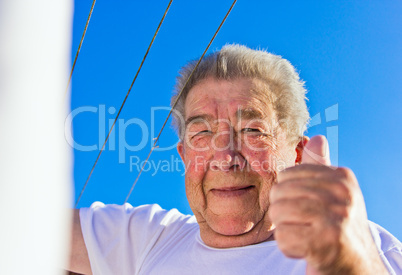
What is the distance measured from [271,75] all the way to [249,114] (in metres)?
0.21

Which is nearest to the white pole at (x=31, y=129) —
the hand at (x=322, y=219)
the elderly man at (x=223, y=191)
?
the hand at (x=322, y=219)

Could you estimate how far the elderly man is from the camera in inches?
47.4

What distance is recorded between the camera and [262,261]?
1123 millimetres

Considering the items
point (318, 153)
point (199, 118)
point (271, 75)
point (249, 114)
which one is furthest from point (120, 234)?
point (318, 153)

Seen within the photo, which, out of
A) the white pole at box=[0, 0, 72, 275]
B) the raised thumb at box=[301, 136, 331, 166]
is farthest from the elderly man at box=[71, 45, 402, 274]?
the white pole at box=[0, 0, 72, 275]

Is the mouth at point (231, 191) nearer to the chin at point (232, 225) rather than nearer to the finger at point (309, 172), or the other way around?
the chin at point (232, 225)

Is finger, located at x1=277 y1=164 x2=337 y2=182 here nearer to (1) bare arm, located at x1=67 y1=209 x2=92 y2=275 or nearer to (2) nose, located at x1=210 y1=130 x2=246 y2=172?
(2) nose, located at x1=210 y1=130 x2=246 y2=172

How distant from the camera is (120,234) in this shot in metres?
1.40

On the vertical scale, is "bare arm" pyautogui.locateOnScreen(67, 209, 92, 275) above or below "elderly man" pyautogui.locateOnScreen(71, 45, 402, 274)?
below

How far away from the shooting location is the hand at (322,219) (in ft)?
1.67

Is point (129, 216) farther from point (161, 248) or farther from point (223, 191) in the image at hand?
point (223, 191)

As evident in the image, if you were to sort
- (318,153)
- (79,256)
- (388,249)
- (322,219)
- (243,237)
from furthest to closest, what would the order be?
(79,256) < (243,237) < (388,249) < (318,153) < (322,219)

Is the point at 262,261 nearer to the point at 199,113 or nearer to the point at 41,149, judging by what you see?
the point at 199,113

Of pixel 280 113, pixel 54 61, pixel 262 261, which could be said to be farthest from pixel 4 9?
pixel 280 113
